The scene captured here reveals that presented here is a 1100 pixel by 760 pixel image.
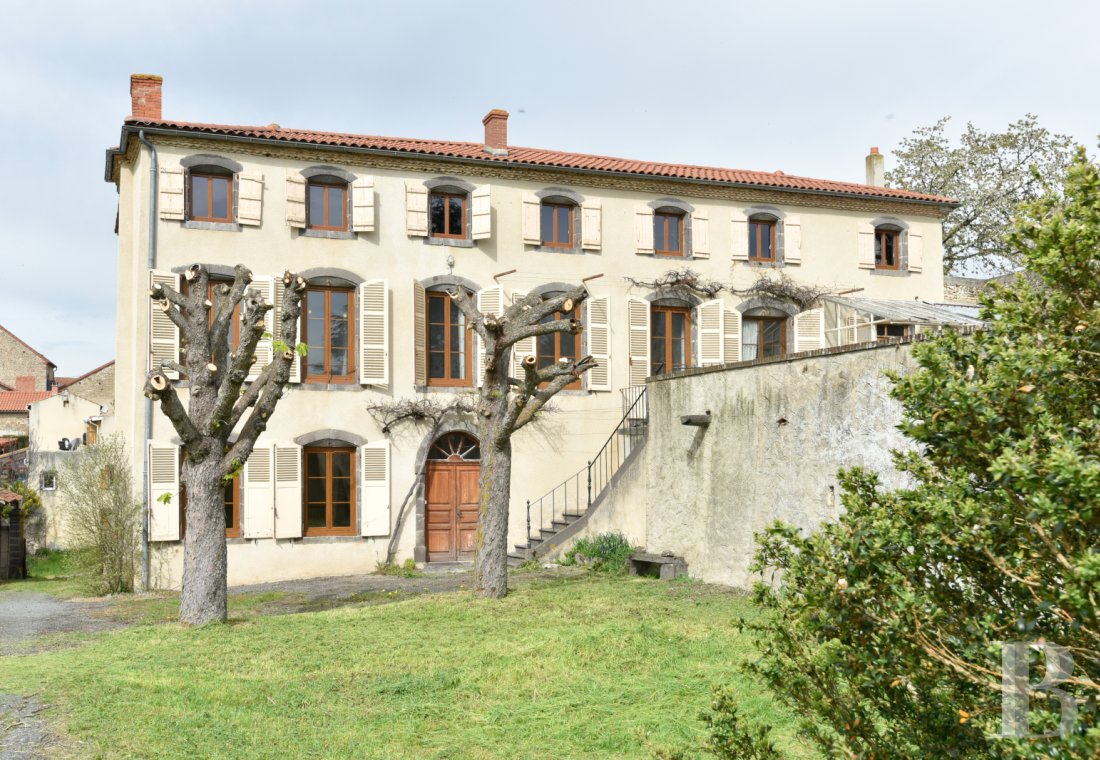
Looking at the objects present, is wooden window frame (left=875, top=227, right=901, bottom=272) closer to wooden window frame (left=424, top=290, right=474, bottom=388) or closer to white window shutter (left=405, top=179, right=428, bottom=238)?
wooden window frame (left=424, top=290, right=474, bottom=388)

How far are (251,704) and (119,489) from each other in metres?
10.3

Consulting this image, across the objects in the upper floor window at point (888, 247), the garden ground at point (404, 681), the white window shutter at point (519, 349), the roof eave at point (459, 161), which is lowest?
the garden ground at point (404, 681)

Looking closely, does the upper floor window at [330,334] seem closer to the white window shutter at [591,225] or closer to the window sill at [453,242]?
the window sill at [453,242]

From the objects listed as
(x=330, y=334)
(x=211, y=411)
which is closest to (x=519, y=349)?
(x=330, y=334)

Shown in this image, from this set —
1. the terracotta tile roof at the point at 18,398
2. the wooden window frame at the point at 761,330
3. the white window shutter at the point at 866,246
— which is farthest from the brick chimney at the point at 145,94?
the terracotta tile roof at the point at 18,398

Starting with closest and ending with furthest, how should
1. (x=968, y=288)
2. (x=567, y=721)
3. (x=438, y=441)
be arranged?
(x=567, y=721)
(x=438, y=441)
(x=968, y=288)

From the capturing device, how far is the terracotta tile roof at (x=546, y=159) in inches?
661

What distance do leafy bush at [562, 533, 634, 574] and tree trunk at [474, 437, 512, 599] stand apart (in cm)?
320

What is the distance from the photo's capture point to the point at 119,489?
52.7ft

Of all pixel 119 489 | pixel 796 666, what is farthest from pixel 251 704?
pixel 119 489

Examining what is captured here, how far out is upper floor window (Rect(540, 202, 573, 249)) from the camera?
61.5 ft

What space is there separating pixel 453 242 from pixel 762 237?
660 centimetres

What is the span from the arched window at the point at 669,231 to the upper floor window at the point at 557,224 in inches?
70.6

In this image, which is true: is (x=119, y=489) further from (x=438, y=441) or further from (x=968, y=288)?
(x=968, y=288)
